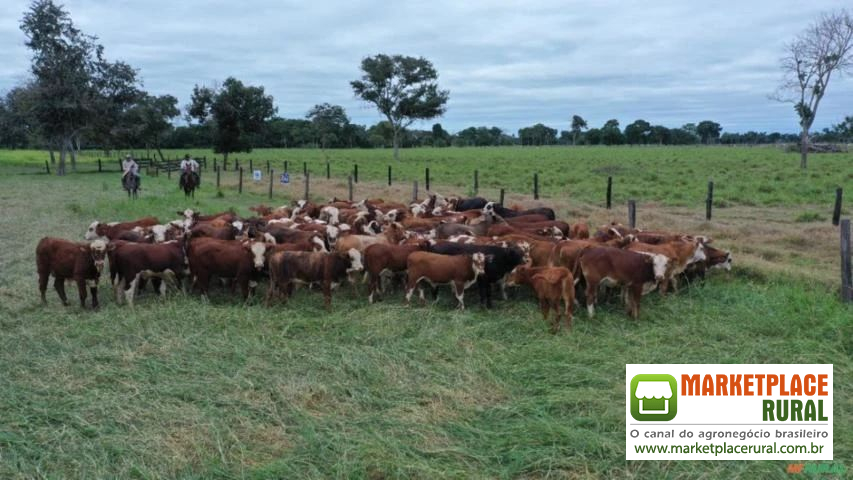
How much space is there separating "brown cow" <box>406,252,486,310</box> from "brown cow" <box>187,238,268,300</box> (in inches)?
87.7

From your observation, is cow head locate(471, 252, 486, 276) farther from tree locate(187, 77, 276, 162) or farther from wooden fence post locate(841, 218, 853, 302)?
tree locate(187, 77, 276, 162)

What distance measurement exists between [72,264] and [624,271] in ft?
25.3

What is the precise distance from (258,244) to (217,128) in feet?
149

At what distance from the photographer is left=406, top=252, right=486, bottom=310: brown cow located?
31.0 feet

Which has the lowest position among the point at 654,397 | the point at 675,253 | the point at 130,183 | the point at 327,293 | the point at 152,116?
the point at 654,397

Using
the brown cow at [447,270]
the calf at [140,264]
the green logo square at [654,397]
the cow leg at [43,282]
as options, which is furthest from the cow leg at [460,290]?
the cow leg at [43,282]

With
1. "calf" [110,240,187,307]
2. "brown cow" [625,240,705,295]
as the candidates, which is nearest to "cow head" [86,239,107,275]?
"calf" [110,240,187,307]

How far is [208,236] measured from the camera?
456 inches

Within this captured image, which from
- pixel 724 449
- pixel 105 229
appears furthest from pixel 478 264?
pixel 105 229

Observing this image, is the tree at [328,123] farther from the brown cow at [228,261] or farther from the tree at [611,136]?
the brown cow at [228,261]

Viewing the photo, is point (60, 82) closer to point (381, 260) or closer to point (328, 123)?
point (381, 260)

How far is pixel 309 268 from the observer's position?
9.63 m

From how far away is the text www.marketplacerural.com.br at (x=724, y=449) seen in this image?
17.3 ft

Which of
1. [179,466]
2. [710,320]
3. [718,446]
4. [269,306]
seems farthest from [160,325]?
[710,320]
